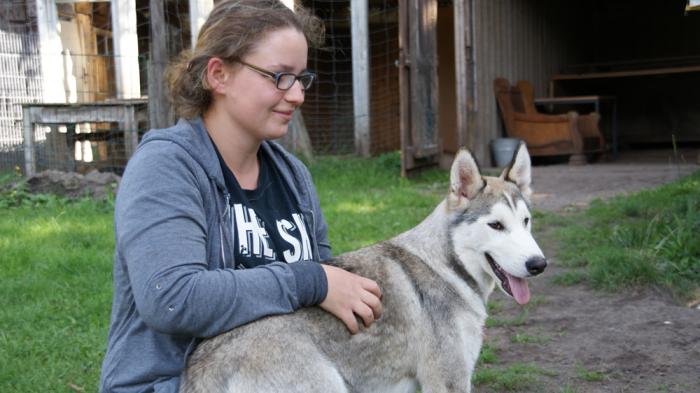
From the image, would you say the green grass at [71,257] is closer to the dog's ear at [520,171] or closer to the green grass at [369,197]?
the green grass at [369,197]

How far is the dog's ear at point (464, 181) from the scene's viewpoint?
2822 mm

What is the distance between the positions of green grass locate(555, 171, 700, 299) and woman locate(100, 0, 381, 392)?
2.92 metres

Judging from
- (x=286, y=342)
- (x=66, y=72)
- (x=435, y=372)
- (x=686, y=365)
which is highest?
(x=66, y=72)

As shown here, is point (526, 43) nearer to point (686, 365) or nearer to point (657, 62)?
point (657, 62)

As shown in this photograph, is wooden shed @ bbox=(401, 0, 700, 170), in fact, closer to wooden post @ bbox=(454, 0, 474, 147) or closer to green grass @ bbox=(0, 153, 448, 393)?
wooden post @ bbox=(454, 0, 474, 147)

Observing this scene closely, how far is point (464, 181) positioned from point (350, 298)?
89cm

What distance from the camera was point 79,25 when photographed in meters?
12.8

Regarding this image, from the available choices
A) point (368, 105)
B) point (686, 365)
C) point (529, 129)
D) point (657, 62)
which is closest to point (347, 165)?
point (368, 105)

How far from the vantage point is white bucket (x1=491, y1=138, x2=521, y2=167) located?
424 inches

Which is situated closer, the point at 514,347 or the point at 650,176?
the point at 514,347

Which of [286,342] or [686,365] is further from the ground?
[286,342]

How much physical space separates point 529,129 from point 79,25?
7974 millimetres

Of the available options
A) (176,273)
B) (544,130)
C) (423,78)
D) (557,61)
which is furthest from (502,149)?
(176,273)

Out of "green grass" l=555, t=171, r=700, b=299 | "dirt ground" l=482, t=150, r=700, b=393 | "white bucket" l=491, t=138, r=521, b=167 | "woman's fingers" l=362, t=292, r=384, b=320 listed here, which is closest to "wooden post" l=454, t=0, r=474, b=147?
"white bucket" l=491, t=138, r=521, b=167
